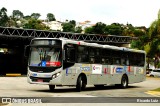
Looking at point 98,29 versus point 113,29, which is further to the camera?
point 113,29

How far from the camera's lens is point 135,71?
1198 inches

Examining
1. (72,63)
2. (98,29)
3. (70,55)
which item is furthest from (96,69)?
(98,29)

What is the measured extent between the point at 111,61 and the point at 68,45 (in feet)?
18.6

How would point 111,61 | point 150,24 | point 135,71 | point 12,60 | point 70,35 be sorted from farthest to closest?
point 12,60 < point 70,35 < point 150,24 < point 135,71 < point 111,61

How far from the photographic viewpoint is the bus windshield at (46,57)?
21.4m

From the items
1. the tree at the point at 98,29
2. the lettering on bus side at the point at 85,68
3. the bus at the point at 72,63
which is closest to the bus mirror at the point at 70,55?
the bus at the point at 72,63

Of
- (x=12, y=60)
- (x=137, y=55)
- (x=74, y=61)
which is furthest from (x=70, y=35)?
(x=74, y=61)

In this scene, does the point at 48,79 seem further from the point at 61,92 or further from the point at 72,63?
the point at 72,63

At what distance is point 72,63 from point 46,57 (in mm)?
1597

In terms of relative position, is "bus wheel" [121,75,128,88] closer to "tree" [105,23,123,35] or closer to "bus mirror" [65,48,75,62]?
Result: "bus mirror" [65,48,75,62]

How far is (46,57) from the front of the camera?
2148 centimetres

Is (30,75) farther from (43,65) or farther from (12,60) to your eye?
(12,60)

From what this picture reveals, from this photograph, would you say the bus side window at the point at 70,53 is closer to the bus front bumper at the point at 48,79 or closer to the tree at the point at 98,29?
the bus front bumper at the point at 48,79

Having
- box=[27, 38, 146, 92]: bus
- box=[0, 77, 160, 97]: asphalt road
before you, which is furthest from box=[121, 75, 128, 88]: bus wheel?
box=[0, 77, 160, 97]: asphalt road
